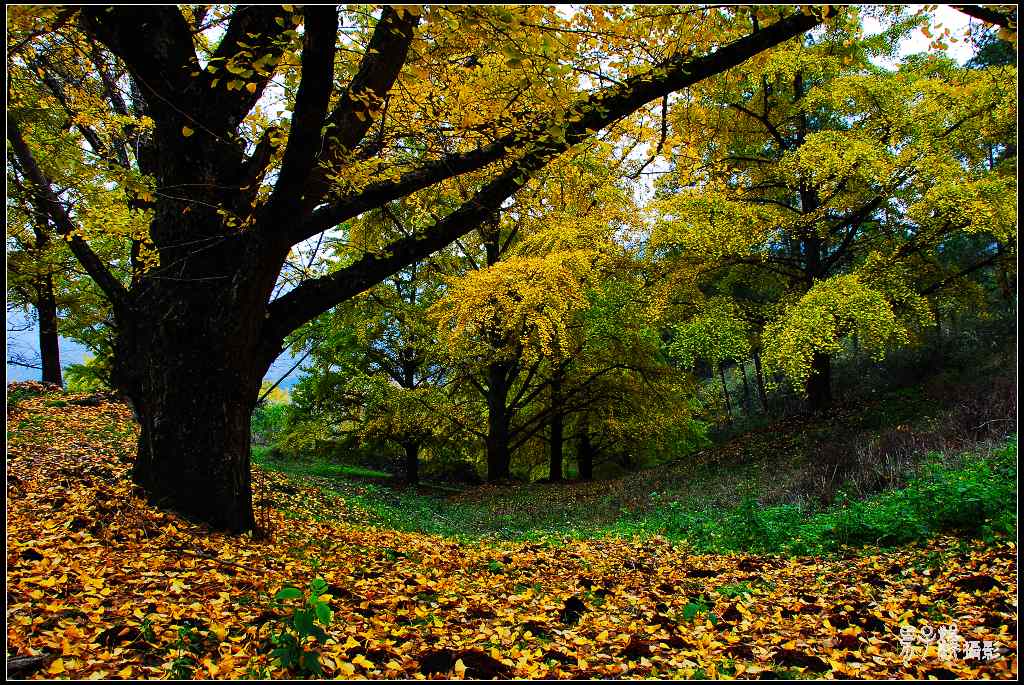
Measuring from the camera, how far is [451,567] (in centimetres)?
494

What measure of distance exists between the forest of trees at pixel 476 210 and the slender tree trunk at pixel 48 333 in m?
0.07

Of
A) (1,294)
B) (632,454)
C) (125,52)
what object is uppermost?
(125,52)

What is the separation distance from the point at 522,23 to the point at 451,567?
4.15 m

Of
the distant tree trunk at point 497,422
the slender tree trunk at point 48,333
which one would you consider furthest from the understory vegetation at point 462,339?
the distant tree trunk at point 497,422

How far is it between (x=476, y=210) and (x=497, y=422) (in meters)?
11.9

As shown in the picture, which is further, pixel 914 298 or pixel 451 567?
pixel 914 298

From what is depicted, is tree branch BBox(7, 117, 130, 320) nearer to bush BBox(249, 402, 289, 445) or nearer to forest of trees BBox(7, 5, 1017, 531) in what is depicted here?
forest of trees BBox(7, 5, 1017, 531)

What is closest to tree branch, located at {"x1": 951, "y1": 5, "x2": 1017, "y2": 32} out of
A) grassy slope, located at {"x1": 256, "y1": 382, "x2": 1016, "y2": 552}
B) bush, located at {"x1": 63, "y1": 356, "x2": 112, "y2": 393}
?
grassy slope, located at {"x1": 256, "y1": 382, "x2": 1016, "y2": 552}

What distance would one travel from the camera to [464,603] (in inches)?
145

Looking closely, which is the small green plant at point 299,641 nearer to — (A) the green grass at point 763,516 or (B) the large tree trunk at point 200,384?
(B) the large tree trunk at point 200,384

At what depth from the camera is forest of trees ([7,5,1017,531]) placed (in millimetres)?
4305

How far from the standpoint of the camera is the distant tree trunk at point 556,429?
17.3 m

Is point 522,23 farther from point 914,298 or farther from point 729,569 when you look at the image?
point 914,298

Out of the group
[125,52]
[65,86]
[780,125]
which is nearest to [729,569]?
[125,52]
